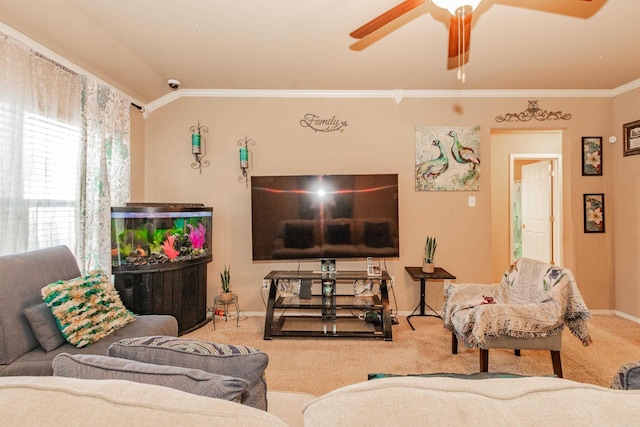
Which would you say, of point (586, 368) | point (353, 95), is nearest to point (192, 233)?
point (353, 95)

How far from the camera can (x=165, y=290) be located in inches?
124

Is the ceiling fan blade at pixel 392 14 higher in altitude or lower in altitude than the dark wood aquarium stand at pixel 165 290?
higher

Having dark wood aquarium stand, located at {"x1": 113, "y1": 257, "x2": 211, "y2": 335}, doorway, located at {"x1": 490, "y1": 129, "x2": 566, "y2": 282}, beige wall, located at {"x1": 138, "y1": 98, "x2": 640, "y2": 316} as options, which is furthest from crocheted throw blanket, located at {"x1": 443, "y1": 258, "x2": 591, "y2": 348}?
doorway, located at {"x1": 490, "y1": 129, "x2": 566, "y2": 282}

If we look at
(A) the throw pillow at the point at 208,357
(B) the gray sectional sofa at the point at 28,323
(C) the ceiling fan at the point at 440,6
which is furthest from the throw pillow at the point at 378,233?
(A) the throw pillow at the point at 208,357

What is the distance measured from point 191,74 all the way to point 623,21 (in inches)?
147

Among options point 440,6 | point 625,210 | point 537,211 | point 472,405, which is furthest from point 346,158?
point 472,405

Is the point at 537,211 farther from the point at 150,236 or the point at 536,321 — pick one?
the point at 150,236

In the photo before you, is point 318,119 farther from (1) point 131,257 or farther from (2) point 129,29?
(1) point 131,257

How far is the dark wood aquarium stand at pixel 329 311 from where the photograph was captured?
3.21 metres

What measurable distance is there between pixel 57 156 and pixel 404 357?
129 inches

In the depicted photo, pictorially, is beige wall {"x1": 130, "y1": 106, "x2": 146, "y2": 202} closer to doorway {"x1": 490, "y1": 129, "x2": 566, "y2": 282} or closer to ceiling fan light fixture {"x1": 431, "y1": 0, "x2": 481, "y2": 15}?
ceiling fan light fixture {"x1": 431, "y1": 0, "x2": 481, "y2": 15}

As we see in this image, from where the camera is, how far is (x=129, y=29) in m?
2.57

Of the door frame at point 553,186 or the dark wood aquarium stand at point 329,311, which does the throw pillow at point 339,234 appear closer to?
the dark wood aquarium stand at point 329,311

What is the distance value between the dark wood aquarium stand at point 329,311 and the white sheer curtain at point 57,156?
65.0 inches
